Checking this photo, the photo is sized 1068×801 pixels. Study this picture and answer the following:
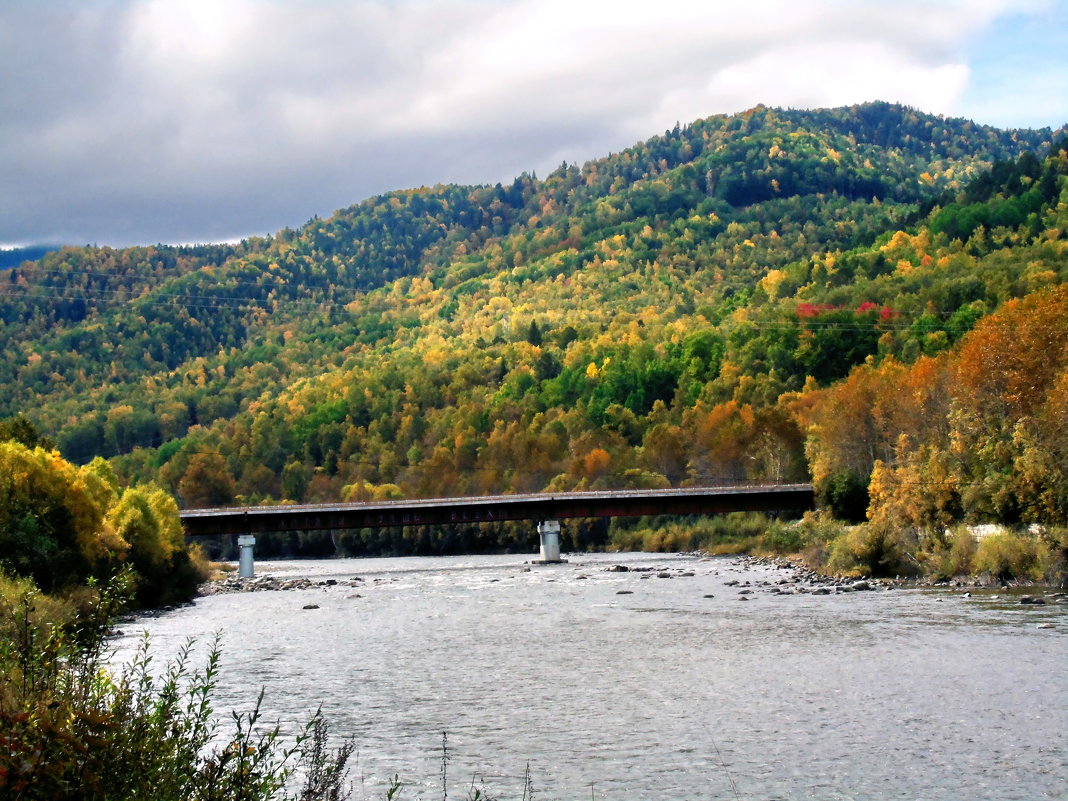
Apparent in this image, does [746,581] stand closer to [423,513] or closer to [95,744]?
[423,513]

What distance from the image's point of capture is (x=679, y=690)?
1628 inches

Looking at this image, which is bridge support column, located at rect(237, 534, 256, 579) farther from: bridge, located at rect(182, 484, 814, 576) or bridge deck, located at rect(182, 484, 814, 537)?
bridge deck, located at rect(182, 484, 814, 537)

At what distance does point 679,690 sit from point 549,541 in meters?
83.9

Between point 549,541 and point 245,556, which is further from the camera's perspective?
point 549,541

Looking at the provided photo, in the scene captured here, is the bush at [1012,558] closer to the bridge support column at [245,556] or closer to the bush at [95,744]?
the bush at [95,744]

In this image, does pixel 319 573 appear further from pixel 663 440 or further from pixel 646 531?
pixel 663 440

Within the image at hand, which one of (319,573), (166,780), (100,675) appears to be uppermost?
(100,675)

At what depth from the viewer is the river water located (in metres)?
28.8

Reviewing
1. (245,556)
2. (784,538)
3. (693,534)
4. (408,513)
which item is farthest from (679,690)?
(693,534)

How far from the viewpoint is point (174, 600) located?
84875 millimetres

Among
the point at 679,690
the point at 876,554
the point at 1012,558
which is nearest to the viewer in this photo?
the point at 679,690

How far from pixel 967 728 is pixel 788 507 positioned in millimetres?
79259

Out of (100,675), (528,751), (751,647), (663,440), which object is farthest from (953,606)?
(663,440)

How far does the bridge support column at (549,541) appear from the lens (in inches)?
4906
